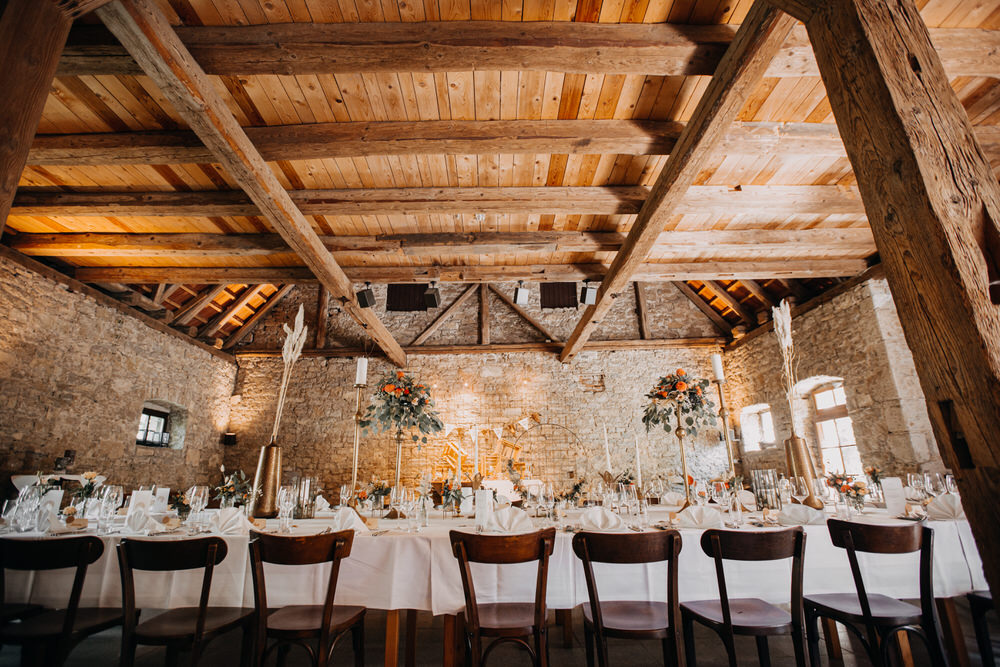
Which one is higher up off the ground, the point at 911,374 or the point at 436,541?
the point at 911,374

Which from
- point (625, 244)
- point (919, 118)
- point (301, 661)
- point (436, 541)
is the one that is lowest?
point (301, 661)

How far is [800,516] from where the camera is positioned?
106 inches

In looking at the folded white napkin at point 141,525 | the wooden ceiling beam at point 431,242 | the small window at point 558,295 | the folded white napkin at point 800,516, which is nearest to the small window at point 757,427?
the wooden ceiling beam at point 431,242

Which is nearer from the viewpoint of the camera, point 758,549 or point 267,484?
point 758,549

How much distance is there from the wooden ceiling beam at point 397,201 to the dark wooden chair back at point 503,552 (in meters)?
2.58

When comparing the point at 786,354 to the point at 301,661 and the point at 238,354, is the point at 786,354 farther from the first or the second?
the point at 238,354

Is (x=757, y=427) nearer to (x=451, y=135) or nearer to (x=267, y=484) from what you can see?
(x=451, y=135)

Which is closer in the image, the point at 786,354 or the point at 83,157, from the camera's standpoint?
the point at 83,157

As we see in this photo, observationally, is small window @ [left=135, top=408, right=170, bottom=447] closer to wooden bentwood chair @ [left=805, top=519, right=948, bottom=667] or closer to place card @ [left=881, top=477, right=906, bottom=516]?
wooden bentwood chair @ [left=805, top=519, right=948, bottom=667]

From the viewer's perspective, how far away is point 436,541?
2.35 meters

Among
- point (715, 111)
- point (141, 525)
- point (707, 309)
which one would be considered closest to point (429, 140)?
point (715, 111)

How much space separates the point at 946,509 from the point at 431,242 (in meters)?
4.10

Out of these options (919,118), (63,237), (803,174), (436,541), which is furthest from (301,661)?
(803,174)

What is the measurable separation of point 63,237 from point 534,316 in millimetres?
6392
